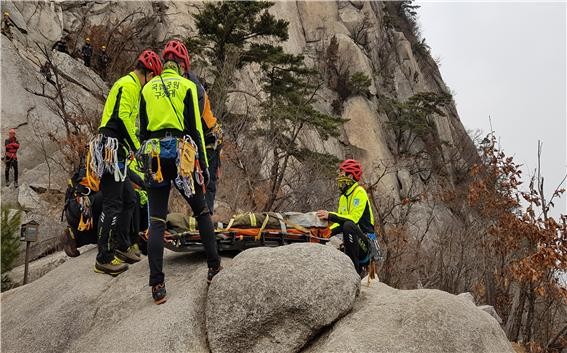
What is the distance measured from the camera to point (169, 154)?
13.8 feet

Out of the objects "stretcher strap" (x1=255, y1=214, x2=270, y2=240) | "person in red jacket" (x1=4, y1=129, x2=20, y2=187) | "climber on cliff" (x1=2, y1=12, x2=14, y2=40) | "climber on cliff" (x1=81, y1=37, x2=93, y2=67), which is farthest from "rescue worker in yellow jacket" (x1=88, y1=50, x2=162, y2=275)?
"climber on cliff" (x1=81, y1=37, x2=93, y2=67)

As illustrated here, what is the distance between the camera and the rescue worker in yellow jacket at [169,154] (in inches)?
166

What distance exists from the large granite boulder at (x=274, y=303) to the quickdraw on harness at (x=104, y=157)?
1597mm

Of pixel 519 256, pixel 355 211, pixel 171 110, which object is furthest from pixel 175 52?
pixel 519 256

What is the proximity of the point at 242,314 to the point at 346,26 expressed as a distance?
112ft

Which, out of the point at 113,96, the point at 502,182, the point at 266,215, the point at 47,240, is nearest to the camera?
the point at 113,96

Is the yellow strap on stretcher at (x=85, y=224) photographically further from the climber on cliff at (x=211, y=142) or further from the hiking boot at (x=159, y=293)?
the hiking boot at (x=159, y=293)

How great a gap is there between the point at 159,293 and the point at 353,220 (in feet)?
7.68

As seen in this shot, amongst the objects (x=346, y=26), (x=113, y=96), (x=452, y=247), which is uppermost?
(x=346, y=26)

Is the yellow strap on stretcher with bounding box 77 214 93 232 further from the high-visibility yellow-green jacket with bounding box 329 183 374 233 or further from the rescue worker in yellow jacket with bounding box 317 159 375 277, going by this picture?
the high-visibility yellow-green jacket with bounding box 329 183 374 233

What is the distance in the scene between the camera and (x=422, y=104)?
33.1 m

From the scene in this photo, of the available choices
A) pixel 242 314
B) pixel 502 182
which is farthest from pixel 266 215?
pixel 502 182

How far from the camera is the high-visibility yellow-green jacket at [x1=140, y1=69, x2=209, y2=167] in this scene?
4.27m

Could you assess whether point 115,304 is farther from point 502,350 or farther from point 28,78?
point 28,78
